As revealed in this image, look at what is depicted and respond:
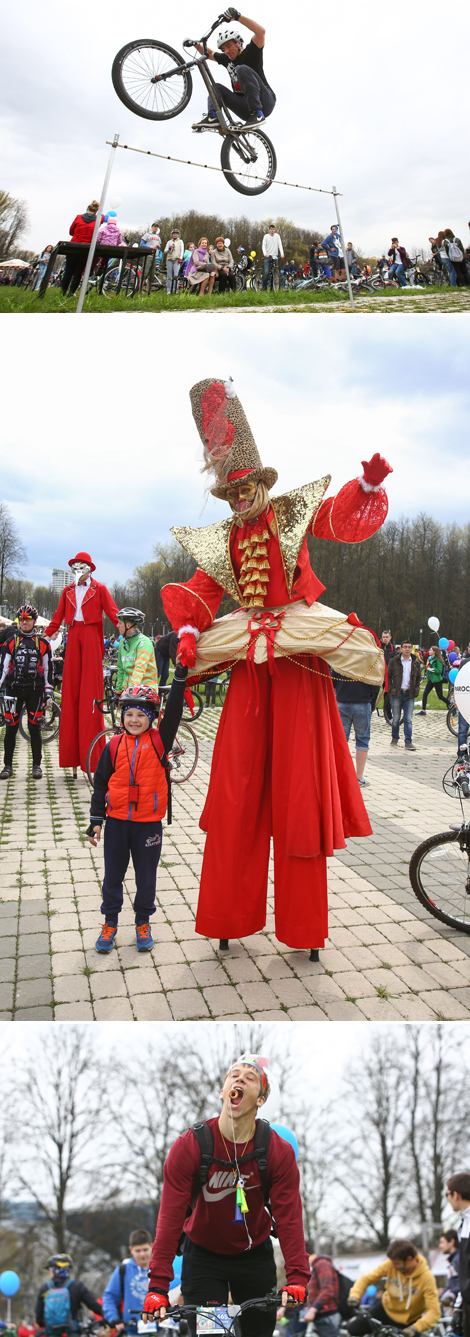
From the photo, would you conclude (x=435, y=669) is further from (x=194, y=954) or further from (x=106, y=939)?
(x=106, y=939)

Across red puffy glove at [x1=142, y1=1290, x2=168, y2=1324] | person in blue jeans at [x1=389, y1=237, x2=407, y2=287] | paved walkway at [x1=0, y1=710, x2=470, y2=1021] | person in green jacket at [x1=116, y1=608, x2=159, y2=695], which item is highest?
person in blue jeans at [x1=389, y1=237, x2=407, y2=287]

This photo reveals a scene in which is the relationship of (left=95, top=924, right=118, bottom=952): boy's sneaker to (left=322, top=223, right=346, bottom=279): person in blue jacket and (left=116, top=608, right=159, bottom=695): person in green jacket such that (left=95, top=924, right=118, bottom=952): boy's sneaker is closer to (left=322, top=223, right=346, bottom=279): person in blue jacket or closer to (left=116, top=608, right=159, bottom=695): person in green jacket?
(left=116, top=608, right=159, bottom=695): person in green jacket

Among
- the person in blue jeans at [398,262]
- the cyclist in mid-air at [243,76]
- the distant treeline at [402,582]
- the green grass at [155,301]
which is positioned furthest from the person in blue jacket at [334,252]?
the distant treeline at [402,582]

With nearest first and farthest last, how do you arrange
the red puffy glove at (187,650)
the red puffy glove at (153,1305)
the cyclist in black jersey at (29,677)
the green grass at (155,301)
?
the red puffy glove at (153,1305) → the red puffy glove at (187,650) → the cyclist in black jersey at (29,677) → the green grass at (155,301)

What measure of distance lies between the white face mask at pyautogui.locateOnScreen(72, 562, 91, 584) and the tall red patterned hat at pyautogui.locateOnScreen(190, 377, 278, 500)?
3.42 meters

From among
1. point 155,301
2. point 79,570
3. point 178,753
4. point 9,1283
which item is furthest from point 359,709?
point 155,301

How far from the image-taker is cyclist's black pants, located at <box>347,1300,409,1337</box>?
3.34m

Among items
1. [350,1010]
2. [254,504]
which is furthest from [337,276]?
[350,1010]

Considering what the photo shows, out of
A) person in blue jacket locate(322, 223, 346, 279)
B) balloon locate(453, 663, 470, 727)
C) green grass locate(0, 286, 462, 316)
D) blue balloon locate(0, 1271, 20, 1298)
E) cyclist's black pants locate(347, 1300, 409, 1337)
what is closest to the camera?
cyclist's black pants locate(347, 1300, 409, 1337)

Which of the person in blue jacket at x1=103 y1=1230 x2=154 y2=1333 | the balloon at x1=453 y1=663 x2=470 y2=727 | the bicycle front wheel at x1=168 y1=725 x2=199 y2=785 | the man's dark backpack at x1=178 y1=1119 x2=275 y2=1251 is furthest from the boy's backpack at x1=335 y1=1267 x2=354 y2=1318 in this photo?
the bicycle front wheel at x1=168 y1=725 x2=199 y2=785

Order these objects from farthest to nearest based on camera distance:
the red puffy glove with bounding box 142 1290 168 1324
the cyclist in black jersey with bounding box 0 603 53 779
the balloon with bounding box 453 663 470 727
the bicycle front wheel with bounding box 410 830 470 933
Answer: the cyclist in black jersey with bounding box 0 603 53 779
the balloon with bounding box 453 663 470 727
the bicycle front wheel with bounding box 410 830 470 933
the red puffy glove with bounding box 142 1290 168 1324

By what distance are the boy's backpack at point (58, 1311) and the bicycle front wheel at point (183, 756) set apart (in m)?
4.19

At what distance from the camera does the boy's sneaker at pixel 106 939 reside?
382cm

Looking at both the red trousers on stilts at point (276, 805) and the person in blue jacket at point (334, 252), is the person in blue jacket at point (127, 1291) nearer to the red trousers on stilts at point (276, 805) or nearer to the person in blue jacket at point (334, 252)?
the red trousers on stilts at point (276, 805)
